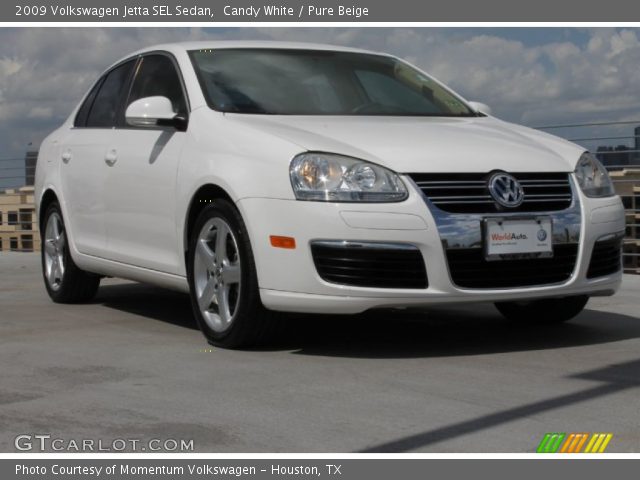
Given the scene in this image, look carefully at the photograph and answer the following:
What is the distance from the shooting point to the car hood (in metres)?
5.79

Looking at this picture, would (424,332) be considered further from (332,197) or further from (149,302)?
(149,302)

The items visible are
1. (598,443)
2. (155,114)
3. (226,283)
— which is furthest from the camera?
(155,114)

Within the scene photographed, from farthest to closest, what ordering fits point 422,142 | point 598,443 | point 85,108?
1. point 85,108
2. point 422,142
3. point 598,443

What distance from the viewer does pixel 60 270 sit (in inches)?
332

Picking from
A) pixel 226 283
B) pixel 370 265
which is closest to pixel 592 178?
pixel 370 265

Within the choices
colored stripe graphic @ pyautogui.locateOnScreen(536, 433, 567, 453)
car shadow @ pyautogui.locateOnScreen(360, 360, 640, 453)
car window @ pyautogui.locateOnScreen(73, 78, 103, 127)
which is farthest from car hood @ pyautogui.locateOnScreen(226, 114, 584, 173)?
car window @ pyautogui.locateOnScreen(73, 78, 103, 127)

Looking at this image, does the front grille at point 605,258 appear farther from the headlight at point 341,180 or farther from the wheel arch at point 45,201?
the wheel arch at point 45,201

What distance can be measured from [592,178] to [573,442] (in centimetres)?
251

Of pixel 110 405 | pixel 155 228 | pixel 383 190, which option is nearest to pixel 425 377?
pixel 383 190

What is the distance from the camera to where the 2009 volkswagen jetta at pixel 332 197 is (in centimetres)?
570

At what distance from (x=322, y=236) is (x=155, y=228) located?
4.90 ft

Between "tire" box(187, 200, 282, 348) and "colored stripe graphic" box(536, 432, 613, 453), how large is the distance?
210cm

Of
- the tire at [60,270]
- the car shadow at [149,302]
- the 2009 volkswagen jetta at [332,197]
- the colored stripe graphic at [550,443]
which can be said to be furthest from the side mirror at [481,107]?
the colored stripe graphic at [550,443]
